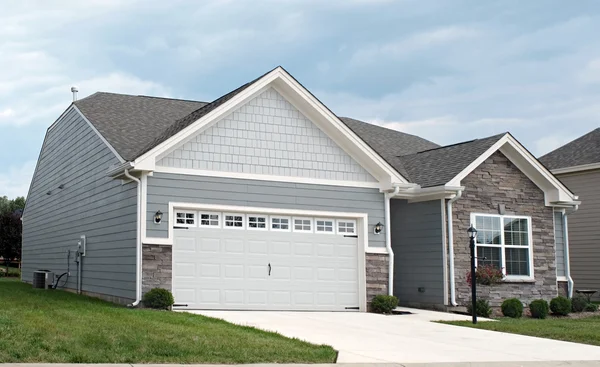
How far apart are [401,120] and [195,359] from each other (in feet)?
69.5

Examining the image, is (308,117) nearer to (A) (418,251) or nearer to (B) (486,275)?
(A) (418,251)

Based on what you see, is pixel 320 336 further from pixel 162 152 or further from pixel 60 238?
pixel 60 238

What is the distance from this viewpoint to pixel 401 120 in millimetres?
29203

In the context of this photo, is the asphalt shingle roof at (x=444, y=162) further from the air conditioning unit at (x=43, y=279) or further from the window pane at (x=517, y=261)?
the air conditioning unit at (x=43, y=279)

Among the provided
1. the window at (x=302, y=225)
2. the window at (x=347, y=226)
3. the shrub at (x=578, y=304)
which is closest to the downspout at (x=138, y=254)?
the window at (x=302, y=225)

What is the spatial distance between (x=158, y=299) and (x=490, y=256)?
880 centimetres

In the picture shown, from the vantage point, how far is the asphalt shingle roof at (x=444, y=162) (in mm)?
19203

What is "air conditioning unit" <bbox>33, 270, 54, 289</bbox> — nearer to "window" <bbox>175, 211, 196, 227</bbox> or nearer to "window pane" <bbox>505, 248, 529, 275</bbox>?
"window" <bbox>175, 211, 196, 227</bbox>

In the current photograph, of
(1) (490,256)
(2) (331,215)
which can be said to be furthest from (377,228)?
(1) (490,256)

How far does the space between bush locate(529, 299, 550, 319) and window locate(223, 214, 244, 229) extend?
775 centimetres

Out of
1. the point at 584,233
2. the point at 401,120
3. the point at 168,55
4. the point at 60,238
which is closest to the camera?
the point at 168,55

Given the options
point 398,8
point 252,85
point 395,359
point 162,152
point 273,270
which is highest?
point 398,8

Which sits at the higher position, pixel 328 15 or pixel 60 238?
pixel 328 15

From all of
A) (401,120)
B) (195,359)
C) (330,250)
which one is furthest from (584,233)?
(195,359)
